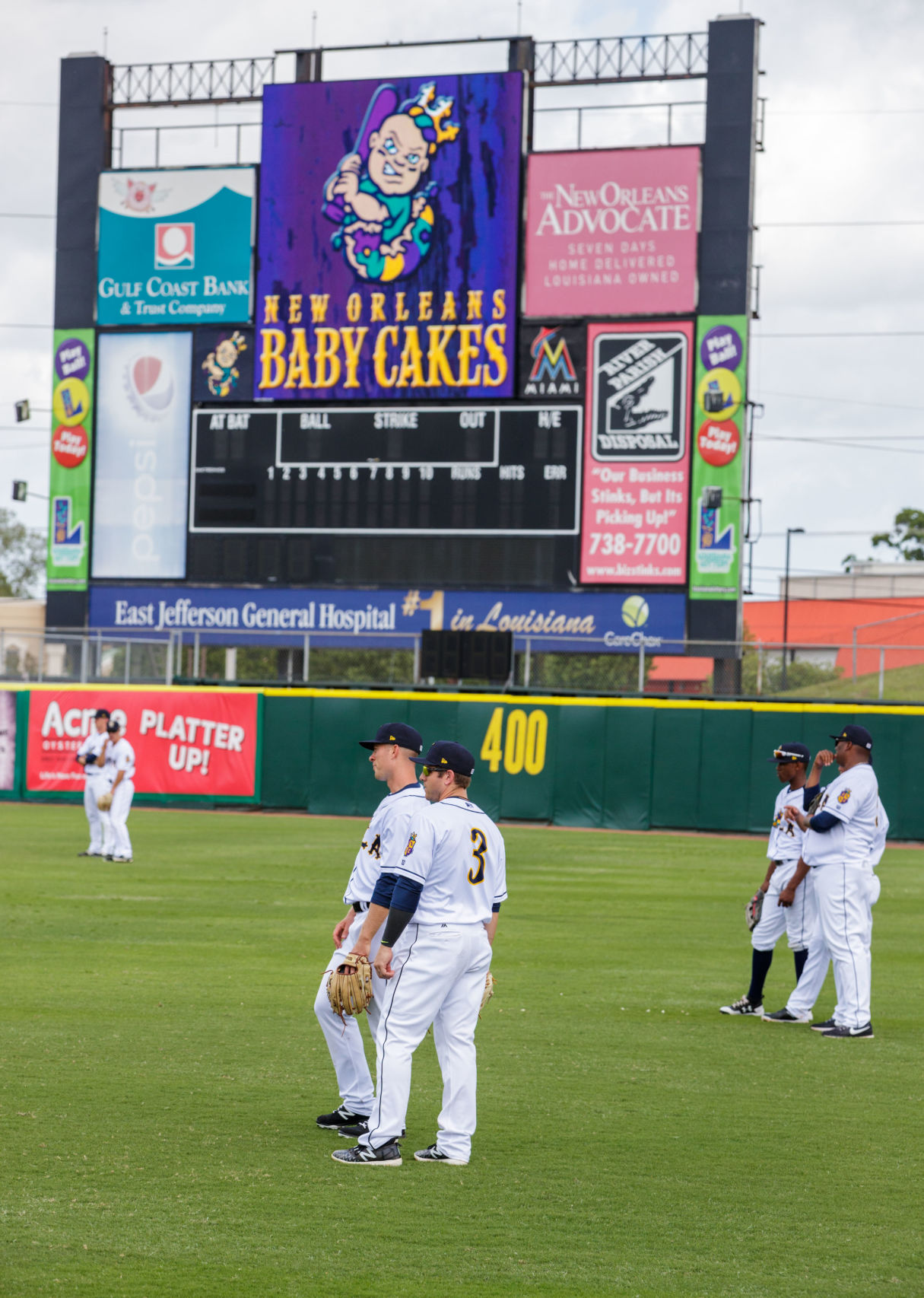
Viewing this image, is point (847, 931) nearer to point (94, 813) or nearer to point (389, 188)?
point (94, 813)

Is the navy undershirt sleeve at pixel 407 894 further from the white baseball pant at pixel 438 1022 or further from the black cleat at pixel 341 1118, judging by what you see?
the black cleat at pixel 341 1118

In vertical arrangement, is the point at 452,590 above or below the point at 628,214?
below

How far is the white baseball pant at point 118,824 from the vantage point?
62.8 feet

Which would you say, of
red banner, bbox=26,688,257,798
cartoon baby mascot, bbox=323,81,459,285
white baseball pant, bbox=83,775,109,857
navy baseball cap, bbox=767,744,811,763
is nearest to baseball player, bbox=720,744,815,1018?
navy baseball cap, bbox=767,744,811,763

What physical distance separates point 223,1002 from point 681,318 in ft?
77.3

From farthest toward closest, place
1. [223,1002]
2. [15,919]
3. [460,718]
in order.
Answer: [460,718]
[15,919]
[223,1002]

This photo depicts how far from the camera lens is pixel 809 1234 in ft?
18.6

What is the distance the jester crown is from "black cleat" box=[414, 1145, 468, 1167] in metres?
28.1

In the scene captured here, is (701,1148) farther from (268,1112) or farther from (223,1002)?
(223,1002)

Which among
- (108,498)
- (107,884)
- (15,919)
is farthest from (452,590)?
(15,919)

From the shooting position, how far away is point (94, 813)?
19672 mm

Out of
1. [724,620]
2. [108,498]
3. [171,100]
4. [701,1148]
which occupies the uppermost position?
[171,100]

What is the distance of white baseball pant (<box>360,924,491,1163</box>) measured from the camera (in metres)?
6.22

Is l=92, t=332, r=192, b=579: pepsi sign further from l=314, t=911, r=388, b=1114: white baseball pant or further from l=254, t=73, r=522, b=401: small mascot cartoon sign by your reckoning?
l=314, t=911, r=388, b=1114: white baseball pant
